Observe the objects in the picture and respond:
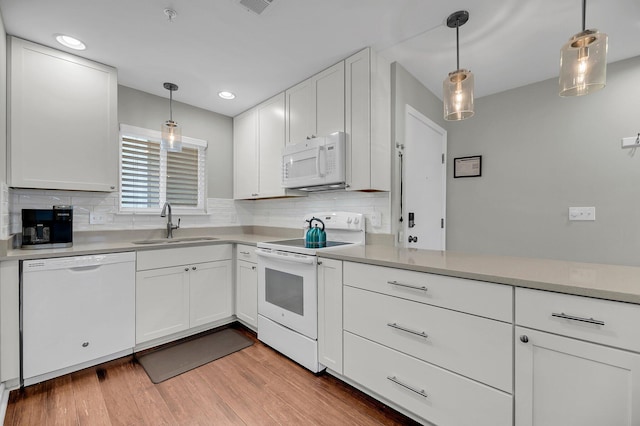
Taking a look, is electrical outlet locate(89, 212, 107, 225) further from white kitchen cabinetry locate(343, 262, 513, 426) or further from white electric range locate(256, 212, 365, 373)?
white kitchen cabinetry locate(343, 262, 513, 426)

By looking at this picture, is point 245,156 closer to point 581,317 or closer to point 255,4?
point 255,4

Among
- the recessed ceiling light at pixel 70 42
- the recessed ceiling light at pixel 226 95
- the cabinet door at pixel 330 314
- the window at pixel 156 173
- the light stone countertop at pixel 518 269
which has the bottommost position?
the cabinet door at pixel 330 314

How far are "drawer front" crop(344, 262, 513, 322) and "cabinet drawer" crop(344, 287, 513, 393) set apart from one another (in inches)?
1.4

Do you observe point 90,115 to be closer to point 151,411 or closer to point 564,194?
point 151,411

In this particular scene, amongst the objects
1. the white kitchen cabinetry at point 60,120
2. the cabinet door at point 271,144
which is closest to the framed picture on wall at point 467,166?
the cabinet door at point 271,144

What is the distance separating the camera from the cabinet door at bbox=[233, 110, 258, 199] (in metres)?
3.29

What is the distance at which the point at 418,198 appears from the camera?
2.65 metres

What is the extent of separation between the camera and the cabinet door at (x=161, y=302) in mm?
2297

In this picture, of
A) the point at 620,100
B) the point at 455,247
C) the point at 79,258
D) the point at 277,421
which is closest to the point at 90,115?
the point at 79,258

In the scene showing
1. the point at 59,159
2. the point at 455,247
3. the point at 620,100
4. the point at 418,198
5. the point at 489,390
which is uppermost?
the point at 620,100

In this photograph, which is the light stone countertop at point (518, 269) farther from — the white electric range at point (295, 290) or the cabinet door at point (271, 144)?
the cabinet door at point (271, 144)

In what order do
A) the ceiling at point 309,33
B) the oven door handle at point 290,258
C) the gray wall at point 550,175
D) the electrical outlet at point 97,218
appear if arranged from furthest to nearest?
the electrical outlet at point 97,218 → the gray wall at point 550,175 → the oven door handle at point 290,258 → the ceiling at point 309,33

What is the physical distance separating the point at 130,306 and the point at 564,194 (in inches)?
158

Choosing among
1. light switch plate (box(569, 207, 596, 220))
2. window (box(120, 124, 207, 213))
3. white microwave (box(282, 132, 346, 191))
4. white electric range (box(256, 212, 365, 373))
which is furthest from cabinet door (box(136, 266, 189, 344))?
light switch plate (box(569, 207, 596, 220))
